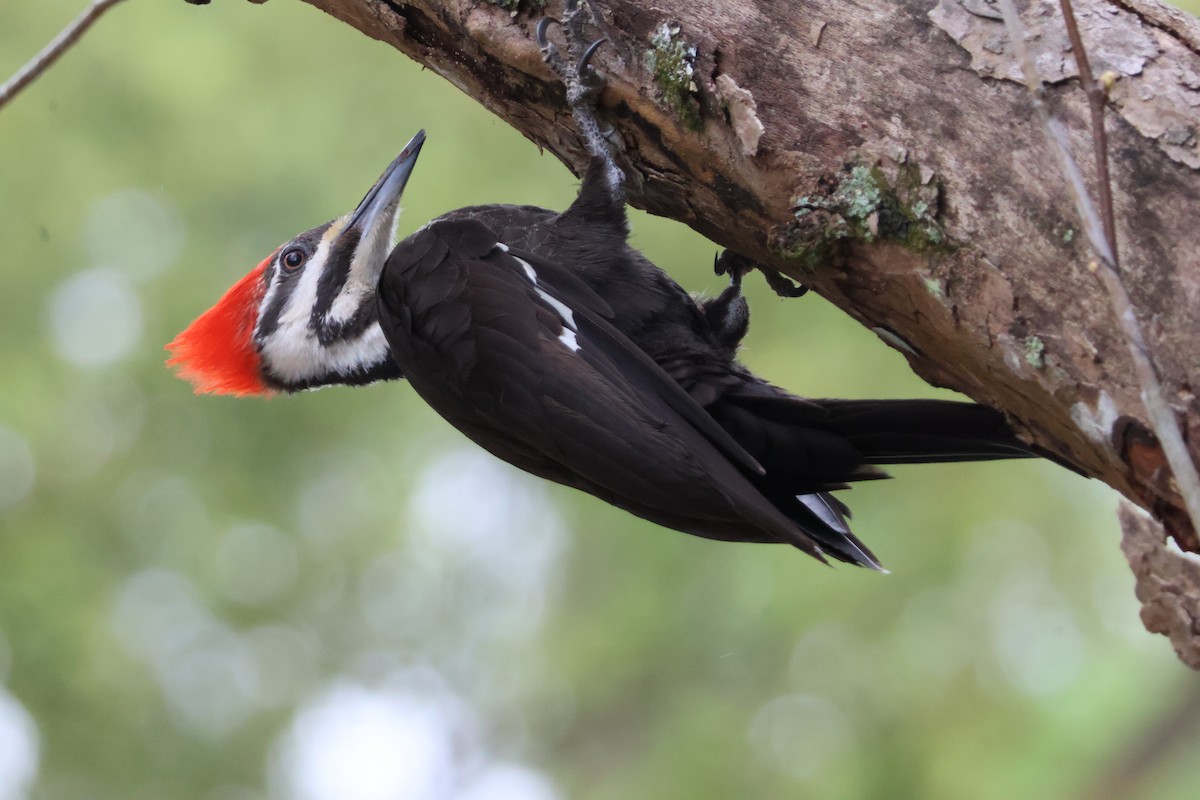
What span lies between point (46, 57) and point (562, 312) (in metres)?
1.18

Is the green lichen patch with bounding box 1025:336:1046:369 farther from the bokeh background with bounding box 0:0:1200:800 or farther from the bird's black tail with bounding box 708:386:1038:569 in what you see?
the bokeh background with bounding box 0:0:1200:800

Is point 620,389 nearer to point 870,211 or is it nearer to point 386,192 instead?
point 870,211

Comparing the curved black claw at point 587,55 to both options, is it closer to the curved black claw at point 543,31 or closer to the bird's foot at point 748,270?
the curved black claw at point 543,31

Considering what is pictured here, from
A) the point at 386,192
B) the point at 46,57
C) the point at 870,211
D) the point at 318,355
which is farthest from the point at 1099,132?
the point at 318,355

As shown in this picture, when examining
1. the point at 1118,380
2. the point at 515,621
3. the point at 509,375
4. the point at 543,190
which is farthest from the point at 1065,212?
the point at 515,621

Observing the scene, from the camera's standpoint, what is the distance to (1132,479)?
1627 millimetres

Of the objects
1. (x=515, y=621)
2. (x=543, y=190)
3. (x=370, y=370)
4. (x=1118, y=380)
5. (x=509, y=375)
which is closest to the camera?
(x=1118, y=380)

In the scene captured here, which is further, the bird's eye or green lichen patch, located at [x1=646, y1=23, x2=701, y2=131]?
the bird's eye

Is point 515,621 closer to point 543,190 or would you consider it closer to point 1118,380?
point 543,190

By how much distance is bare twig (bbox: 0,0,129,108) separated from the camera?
4.44 ft

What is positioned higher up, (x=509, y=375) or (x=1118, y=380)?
(x=1118, y=380)

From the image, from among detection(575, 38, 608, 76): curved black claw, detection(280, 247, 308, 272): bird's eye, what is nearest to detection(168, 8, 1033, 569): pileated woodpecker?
detection(575, 38, 608, 76): curved black claw

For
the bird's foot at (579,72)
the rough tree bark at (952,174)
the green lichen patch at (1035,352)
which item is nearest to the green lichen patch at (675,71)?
the rough tree bark at (952,174)

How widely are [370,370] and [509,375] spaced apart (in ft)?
3.07
